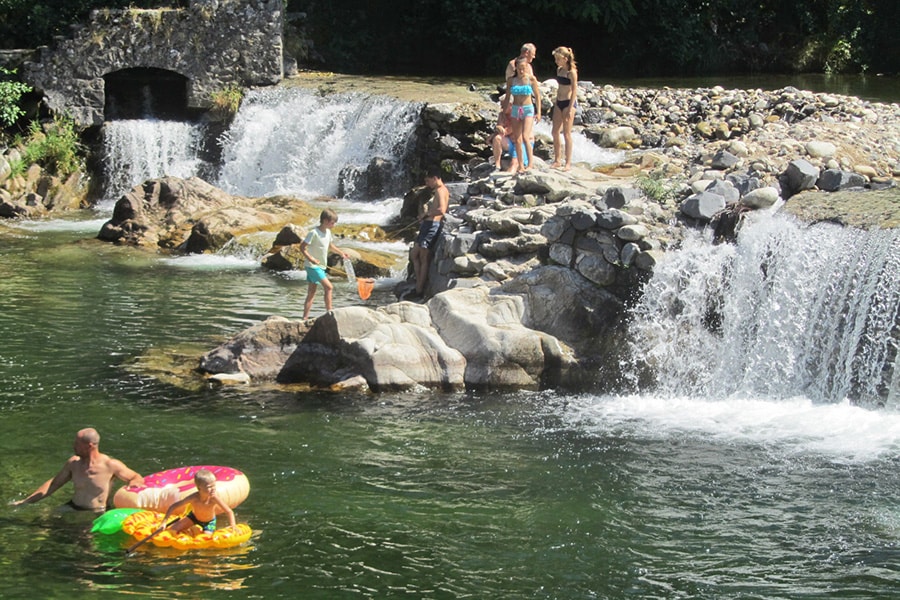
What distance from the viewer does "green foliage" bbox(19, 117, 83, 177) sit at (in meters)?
23.4

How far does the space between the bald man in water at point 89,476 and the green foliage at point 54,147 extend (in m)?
15.7

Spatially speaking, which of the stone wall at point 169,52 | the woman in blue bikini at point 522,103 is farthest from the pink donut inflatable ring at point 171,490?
the stone wall at point 169,52

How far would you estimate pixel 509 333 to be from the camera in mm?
12664

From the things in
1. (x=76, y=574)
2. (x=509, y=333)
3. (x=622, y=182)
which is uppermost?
(x=622, y=182)

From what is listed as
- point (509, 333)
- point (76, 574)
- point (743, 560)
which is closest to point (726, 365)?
point (509, 333)

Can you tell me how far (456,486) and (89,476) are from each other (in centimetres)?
279

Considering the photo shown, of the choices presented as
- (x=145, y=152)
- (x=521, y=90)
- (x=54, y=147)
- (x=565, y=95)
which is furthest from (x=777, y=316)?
(x=54, y=147)

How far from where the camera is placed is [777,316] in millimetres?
12773

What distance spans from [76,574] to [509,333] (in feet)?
19.3

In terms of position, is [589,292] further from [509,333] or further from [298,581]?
[298,581]

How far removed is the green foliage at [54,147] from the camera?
23.4 meters

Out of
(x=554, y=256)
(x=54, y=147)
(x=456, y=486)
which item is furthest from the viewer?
(x=54, y=147)

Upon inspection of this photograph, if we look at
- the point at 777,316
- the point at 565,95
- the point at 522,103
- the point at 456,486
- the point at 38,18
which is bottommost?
the point at 456,486

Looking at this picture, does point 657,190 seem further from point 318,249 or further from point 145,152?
point 145,152
